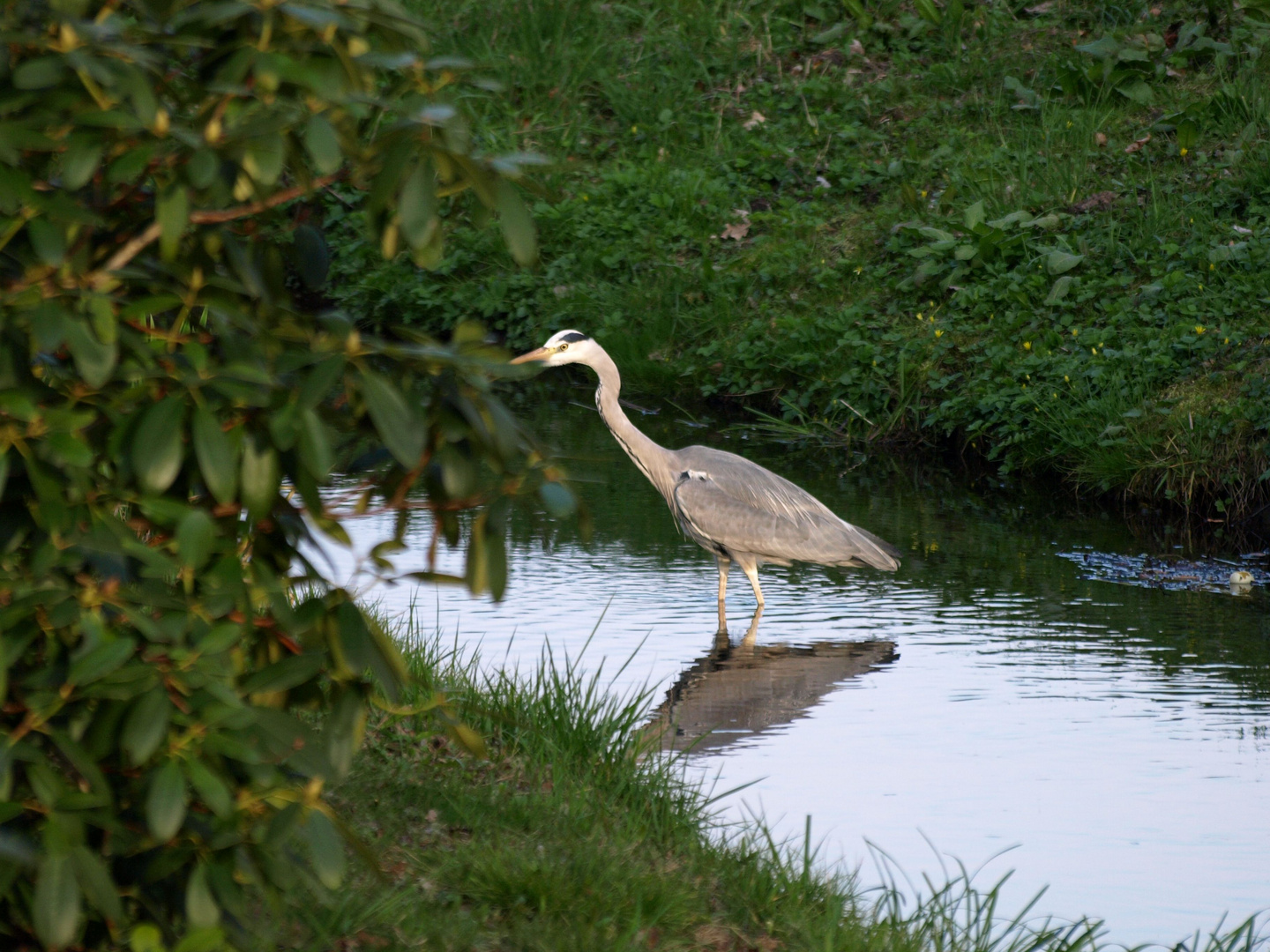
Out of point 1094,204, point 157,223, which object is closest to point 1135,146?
point 1094,204

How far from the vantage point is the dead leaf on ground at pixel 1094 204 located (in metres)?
11.4

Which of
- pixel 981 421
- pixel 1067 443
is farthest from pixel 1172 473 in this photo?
pixel 981 421

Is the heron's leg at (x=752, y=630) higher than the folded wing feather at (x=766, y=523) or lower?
lower

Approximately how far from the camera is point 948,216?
11.7m

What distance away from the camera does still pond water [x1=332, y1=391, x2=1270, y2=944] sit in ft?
15.8

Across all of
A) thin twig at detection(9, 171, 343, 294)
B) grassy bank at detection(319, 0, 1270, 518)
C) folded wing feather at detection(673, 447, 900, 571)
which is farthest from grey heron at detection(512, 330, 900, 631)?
thin twig at detection(9, 171, 343, 294)

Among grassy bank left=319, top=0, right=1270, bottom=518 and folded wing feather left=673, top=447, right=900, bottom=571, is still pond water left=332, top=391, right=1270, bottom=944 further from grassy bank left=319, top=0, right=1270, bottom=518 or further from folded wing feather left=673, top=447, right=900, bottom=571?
grassy bank left=319, top=0, right=1270, bottom=518

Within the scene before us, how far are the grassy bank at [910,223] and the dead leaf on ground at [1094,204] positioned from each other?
0.03m

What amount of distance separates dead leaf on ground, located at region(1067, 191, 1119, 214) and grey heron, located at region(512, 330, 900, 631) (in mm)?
4490

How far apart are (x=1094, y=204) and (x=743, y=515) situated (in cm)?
507

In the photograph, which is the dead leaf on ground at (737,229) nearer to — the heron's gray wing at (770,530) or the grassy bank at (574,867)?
the heron's gray wing at (770,530)

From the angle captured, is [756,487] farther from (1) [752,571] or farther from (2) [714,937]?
(2) [714,937]

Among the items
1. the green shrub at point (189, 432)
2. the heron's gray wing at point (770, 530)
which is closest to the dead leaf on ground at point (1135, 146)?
the heron's gray wing at point (770, 530)

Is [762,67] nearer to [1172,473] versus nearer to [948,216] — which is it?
[948,216]
